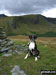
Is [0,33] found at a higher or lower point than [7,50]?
higher

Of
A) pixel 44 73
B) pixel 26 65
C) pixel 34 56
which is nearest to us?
pixel 44 73

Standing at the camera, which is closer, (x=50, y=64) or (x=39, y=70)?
(x=39, y=70)

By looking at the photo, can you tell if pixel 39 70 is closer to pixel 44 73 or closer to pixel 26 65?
pixel 44 73

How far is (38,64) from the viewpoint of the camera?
30.8 feet

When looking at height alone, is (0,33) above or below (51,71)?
above

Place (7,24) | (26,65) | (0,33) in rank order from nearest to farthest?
(26,65)
(0,33)
(7,24)

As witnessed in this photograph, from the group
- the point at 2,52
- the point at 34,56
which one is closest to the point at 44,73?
the point at 34,56

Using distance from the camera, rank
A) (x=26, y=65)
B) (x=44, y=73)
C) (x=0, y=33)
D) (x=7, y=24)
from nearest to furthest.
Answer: (x=44, y=73), (x=26, y=65), (x=0, y=33), (x=7, y=24)

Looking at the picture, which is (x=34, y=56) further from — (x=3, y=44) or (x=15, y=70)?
(x=3, y=44)

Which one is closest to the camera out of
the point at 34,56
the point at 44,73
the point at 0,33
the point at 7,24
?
the point at 44,73

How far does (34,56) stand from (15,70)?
3456mm

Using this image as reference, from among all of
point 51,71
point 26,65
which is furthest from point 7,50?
point 51,71

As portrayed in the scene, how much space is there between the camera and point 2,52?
13.5 meters

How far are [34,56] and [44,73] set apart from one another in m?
3.51
